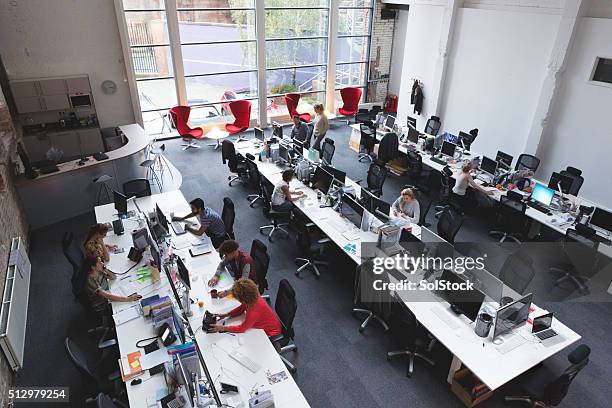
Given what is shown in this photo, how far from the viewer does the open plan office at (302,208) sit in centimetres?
482

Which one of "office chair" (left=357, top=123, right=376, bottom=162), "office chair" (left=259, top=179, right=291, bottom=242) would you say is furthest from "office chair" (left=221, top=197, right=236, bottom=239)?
"office chair" (left=357, top=123, right=376, bottom=162)

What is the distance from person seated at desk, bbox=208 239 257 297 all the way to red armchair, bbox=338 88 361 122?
10065mm

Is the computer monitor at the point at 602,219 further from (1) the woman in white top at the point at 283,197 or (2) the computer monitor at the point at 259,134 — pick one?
(2) the computer monitor at the point at 259,134

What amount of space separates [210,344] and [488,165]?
7001 mm

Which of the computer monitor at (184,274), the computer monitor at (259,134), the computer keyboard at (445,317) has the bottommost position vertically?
the computer keyboard at (445,317)

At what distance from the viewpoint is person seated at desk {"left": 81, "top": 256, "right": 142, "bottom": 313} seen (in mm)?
5199

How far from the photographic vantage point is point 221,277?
220 inches

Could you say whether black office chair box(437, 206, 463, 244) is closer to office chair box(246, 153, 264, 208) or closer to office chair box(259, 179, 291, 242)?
office chair box(259, 179, 291, 242)

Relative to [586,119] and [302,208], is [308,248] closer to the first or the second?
[302,208]

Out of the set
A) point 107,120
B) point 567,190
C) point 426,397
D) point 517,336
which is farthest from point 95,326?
point 567,190

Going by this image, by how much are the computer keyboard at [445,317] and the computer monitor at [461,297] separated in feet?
0.44

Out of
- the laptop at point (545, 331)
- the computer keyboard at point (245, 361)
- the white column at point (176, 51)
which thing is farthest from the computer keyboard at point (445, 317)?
the white column at point (176, 51)

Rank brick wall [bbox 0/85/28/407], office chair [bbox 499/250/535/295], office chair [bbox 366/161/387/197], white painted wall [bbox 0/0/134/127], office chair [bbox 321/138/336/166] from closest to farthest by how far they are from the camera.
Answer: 1. brick wall [bbox 0/85/28/407]
2. office chair [bbox 499/250/535/295]
3. office chair [bbox 366/161/387/197]
4. white painted wall [bbox 0/0/134/127]
5. office chair [bbox 321/138/336/166]

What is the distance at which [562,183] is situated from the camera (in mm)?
8164
